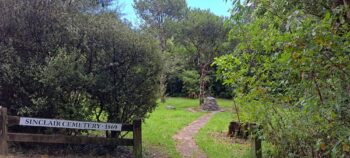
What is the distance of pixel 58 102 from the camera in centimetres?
641

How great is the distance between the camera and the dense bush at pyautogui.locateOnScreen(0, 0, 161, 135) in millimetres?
6223

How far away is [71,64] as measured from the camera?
20.1 feet

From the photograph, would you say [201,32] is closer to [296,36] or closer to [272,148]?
[272,148]

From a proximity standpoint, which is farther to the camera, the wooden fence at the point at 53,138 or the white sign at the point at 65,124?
the white sign at the point at 65,124

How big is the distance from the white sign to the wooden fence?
0.13 metres

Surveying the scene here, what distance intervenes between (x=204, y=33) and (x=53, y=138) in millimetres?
18836

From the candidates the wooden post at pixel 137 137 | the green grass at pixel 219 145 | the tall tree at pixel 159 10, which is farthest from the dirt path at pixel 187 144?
the tall tree at pixel 159 10

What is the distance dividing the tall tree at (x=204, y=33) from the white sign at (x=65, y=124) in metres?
17.7

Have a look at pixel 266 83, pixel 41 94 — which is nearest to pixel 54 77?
pixel 41 94

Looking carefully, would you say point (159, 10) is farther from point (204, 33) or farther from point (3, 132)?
point (3, 132)

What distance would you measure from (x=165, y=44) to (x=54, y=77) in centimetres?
2209

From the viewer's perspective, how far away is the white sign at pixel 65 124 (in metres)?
5.95

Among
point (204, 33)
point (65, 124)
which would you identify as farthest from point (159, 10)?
point (65, 124)

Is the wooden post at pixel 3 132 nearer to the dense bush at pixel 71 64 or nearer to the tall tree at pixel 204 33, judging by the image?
the dense bush at pixel 71 64
